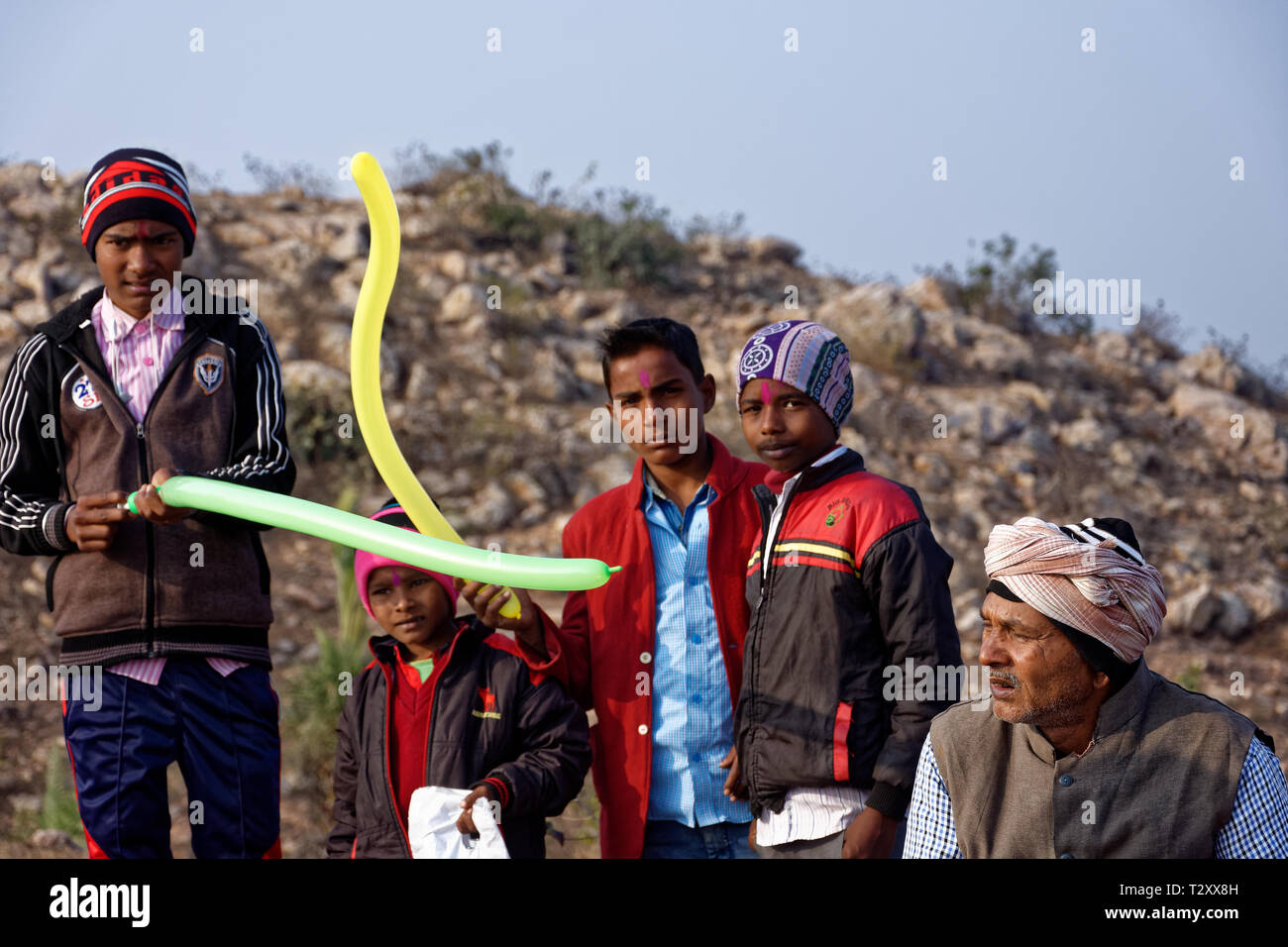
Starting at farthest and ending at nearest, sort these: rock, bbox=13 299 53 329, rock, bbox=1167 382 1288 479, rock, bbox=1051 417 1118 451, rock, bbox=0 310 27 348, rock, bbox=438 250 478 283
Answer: rock, bbox=438 250 478 283 < rock, bbox=1167 382 1288 479 < rock, bbox=1051 417 1118 451 < rock, bbox=13 299 53 329 < rock, bbox=0 310 27 348

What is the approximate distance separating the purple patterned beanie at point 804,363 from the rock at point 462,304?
9.82 m

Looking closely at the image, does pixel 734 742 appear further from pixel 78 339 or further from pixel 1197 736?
pixel 78 339

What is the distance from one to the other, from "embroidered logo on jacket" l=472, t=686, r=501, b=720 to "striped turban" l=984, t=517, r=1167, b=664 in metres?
1.54

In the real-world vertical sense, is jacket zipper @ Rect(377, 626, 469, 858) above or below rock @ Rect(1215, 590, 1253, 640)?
A: above

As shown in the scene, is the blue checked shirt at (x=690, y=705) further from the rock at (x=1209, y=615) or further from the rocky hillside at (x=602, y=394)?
the rock at (x=1209, y=615)

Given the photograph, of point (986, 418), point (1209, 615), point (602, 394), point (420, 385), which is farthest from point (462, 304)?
point (1209, 615)

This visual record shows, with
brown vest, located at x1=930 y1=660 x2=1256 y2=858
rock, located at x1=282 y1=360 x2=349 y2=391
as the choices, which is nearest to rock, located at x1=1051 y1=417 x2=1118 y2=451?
rock, located at x1=282 y1=360 x2=349 y2=391

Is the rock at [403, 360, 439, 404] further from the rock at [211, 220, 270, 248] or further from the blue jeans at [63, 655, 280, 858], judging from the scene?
the blue jeans at [63, 655, 280, 858]

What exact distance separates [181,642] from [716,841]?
5.31 feet

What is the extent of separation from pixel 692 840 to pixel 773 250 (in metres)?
14.0

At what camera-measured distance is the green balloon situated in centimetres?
249

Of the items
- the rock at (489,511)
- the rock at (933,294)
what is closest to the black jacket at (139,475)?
the rock at (489,511)

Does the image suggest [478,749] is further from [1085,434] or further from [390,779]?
[1085,434]
